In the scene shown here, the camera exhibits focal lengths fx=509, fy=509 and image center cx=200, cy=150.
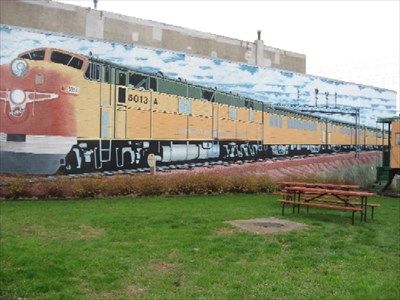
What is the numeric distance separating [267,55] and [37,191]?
46.0 ft

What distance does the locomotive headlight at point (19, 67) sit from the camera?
13601mm

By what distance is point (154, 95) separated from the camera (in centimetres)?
1573

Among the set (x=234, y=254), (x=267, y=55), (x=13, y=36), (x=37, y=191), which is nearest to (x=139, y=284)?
(x=234, y=254)

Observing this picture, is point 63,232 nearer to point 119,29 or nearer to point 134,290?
point 134,290

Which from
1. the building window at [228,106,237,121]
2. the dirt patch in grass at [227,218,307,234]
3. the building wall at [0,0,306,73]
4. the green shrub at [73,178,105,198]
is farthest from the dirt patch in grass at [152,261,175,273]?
the building wall at [0,0,306,73]

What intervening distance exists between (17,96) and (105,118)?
2451 millimetres

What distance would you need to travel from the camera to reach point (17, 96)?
13.6m

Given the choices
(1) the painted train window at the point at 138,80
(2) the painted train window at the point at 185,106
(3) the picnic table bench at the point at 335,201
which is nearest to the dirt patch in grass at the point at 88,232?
(3) the picnic table bench at the point at 335,201

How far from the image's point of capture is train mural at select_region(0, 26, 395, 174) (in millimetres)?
13578

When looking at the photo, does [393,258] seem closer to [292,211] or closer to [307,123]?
[292,211]

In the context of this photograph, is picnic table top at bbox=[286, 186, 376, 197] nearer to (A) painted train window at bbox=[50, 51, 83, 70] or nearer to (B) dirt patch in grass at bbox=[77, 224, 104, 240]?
(B) dirt patch in grass at bbox=[77, 224, 104, 240]

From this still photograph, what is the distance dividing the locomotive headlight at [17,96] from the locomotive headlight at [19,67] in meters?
0.46

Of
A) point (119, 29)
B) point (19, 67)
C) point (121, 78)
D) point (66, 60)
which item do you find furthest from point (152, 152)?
point (119, 29)

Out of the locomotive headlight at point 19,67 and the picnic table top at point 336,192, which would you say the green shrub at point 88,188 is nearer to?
the locomotive headlight at point 19,67
